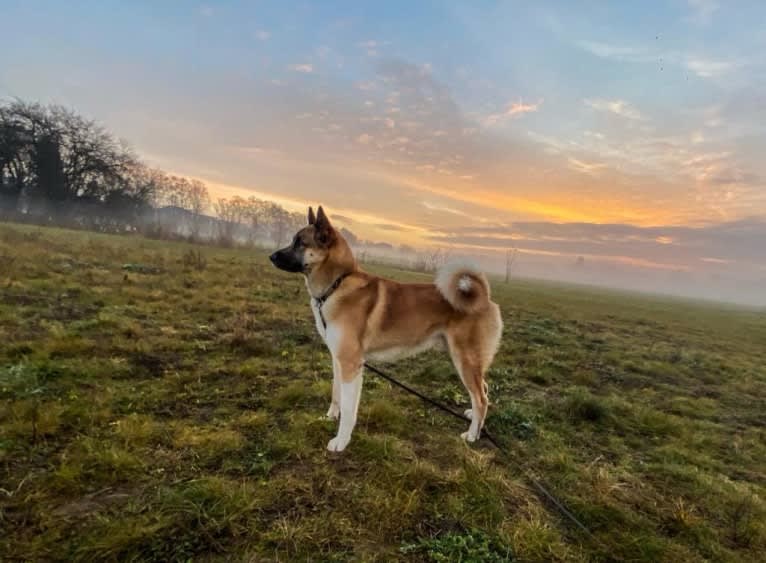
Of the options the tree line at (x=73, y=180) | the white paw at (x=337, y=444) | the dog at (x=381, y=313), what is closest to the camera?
the white paw at (x=337, y=444)

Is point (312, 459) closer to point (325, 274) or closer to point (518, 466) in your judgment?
point (325, 274)

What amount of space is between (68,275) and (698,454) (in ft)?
52.3

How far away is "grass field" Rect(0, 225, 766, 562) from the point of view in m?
2.94

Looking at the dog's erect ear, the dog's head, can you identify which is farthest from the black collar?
the dog's erect ear

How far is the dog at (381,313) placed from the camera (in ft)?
15.1

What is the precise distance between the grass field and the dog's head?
6.23 feet

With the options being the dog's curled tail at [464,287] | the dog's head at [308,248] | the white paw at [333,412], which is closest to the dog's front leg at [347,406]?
the white paw at [333,412]

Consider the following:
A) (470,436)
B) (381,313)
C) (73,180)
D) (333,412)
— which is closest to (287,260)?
(381,313)

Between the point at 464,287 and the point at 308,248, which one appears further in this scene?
the point at 464,287

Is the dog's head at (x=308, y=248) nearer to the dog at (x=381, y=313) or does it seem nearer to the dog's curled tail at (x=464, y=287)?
the dog at (x=381, y=313)

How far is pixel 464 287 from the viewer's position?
4.82 m

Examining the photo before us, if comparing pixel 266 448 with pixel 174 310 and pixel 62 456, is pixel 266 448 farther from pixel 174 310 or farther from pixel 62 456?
pixel 174 310

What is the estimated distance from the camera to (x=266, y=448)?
4.04m

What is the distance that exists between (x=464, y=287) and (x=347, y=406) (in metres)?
1.99
